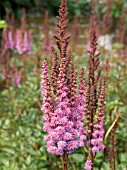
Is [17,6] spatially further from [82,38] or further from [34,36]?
[82,38]

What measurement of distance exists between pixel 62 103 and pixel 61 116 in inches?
2.5

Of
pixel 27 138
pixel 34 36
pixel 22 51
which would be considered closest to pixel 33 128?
pixel 27 138

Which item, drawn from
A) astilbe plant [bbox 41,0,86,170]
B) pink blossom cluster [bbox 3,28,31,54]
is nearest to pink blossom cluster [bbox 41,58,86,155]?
astilbe plant [bbox 41,0,86,170]

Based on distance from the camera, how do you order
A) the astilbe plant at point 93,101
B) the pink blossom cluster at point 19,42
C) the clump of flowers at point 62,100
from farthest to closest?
the pink blossom cluster at point 19,42
the astilbe plant at point 93,101
the clump of flowers at point 62,100

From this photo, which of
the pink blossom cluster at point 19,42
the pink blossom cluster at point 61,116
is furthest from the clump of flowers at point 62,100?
the pink blossom cluster at point 19,42

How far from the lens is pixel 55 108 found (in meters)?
1.80

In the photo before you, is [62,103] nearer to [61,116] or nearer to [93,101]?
[61,116]

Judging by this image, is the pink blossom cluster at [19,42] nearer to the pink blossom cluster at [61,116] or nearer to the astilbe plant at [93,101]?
the astilbe plant at [93,101]

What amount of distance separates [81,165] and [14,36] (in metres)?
2.08

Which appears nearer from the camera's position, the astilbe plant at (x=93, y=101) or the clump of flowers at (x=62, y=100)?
the clump of flowers at (x=62, y=100)

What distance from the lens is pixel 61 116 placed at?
5.82 feet

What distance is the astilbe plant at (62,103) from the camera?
5.76 ft

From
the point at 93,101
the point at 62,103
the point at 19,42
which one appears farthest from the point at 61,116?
the point at 19,42

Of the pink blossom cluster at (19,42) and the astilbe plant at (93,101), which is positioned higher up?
the pink blossom cluster at (19,42)
